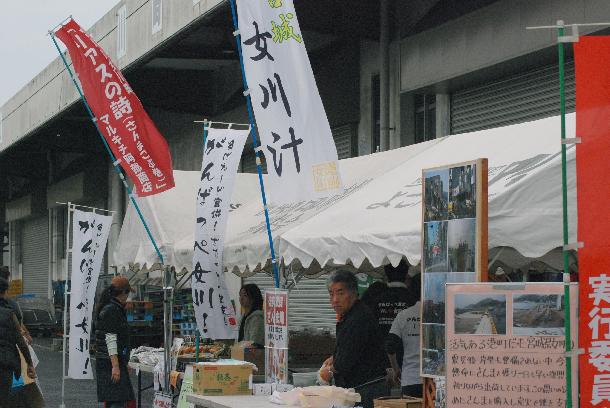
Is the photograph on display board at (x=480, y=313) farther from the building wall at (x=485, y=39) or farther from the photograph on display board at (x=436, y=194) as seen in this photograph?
the building wall at (x=485, y=39)

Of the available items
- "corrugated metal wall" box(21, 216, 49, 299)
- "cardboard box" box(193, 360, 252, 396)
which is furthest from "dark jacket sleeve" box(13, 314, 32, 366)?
"corrugated metal wall" box(21, 216, 49, 299)

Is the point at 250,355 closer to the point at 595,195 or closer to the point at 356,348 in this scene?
the point at 356,348

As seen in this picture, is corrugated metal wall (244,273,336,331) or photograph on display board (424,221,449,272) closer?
photograph on display board (424,221,449,272)

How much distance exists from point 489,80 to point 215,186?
19.7ft

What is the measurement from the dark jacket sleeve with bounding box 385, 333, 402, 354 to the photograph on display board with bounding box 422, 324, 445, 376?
2224 millimetres

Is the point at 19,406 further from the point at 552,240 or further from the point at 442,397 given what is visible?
the point at 552,240

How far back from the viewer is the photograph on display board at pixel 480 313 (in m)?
6.19

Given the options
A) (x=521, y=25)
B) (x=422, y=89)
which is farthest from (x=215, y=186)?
(x=422, y=89)

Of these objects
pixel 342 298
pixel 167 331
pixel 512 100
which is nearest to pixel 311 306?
pixel 512 100

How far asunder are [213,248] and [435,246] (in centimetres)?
400

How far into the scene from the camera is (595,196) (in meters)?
5.39

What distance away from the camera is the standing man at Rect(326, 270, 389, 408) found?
26.0 feet

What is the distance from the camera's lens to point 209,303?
10617mm

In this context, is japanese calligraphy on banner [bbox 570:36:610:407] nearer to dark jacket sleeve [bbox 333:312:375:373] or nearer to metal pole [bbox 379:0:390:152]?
dark jacket sleeve [bbox 333:312:375:373]
